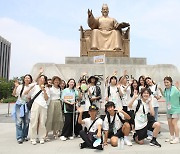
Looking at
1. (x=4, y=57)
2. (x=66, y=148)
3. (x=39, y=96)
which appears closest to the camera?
(x=66, y=148)

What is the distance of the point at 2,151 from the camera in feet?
12.9

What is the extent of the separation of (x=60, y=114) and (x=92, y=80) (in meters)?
1.07

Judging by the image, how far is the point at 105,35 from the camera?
434 inches

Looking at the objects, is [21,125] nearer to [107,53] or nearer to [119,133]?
[119,133]

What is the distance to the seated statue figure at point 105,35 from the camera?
1089 cm

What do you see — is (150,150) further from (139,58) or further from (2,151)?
(139,58)

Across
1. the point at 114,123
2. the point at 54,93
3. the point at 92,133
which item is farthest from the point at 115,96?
the point at 54,93

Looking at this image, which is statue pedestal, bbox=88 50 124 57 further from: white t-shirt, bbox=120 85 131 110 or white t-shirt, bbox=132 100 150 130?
white t-shirt, bbox=132 100 150 130

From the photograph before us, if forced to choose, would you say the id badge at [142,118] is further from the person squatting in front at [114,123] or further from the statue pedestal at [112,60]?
the statue pedestal at [112,60]

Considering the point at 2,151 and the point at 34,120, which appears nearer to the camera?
the point at 2,151

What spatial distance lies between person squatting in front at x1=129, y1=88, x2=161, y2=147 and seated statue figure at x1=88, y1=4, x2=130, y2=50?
6.47 meters

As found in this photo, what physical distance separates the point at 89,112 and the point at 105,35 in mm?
7073

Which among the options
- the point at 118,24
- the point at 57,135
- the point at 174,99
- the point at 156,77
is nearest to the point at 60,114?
the point at 57,135

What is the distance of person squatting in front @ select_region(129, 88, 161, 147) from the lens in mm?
4457
